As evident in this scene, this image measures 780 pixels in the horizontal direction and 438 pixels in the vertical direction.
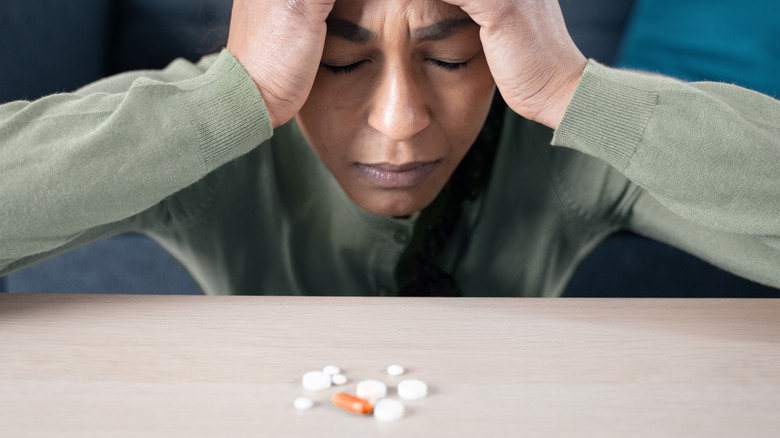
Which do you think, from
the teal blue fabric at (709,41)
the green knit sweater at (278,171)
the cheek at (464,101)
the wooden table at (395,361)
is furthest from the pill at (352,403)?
the teal blue fabric at (709,41)

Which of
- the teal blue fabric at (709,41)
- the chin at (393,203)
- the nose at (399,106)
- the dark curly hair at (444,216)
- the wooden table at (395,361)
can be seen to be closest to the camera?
the wooden table at (395,361)

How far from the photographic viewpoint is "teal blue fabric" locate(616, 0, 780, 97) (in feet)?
4.59

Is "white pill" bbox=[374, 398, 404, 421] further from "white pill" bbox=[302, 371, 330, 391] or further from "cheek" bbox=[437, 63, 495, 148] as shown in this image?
"cheek" bbox=[437, 63, 495, 148]

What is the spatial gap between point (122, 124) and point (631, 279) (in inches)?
50.2

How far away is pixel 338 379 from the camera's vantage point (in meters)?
0.43

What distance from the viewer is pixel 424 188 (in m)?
0.81

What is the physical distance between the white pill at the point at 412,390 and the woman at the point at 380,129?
1.10 feet

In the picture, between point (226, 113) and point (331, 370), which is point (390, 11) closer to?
point (226, 113)

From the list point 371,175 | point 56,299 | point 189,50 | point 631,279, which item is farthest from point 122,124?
point 631,279

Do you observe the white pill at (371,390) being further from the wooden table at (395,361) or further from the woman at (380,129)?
the woman at (380,129)

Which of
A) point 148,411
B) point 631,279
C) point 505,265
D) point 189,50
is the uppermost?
point 189,50

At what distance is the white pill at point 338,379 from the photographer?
1.40 feet

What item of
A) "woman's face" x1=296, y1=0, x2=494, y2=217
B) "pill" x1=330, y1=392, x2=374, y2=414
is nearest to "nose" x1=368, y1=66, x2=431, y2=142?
"woman's face" x1=296, y1=0, x2=494, y2=217

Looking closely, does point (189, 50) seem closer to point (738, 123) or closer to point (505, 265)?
point (505, 265)
